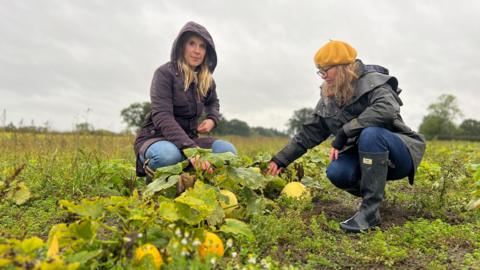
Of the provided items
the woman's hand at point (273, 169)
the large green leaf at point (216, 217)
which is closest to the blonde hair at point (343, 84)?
the woman's hand at point (273, 169)

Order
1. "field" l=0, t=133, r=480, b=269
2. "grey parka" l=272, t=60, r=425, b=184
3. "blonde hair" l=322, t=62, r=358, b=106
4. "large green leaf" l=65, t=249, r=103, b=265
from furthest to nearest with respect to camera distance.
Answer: "blonde hair" l=322, t=62, r=358, b=106 < "grey parka" l=272, t=60, r=425, b=184 < "field" l=0, t=133, r=480, b=269 < "large green leaf" l=65, t=249, r=103, b=265

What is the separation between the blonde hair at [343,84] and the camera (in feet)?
12.0

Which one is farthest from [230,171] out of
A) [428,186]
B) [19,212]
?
[428,186]

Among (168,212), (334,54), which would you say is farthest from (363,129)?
(168,212)

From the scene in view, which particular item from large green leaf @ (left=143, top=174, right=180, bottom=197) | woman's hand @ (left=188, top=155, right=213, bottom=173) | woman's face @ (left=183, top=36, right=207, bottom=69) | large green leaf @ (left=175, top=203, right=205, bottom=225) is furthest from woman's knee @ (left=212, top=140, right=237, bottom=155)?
large green leaf @ (left=175, top=203, right=205, bottom=225)

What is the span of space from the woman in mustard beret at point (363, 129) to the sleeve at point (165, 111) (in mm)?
1310

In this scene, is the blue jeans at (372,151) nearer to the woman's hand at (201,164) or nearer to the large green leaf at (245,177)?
the large green leaf at (245,177)

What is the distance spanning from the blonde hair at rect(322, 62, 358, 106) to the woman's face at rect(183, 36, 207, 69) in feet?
4.55

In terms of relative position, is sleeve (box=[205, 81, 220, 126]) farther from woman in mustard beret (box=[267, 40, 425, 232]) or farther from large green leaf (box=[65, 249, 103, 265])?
large green leaf (box=[65, 249, 103, 265])

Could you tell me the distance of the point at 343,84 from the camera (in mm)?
3674

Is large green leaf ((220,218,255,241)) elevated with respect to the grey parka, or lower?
lower

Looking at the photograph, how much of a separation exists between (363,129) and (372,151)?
0.21 m

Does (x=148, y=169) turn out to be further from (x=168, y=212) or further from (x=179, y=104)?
(x=168, y=212)

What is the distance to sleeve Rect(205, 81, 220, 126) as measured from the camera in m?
4.80
